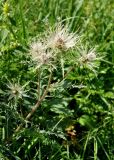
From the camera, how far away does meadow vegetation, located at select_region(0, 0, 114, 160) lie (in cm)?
212

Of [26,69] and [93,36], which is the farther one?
[93,36]

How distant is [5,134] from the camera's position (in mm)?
2439

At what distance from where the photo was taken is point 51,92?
2535 mm

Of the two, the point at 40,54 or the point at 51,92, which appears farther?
the point at 51,92

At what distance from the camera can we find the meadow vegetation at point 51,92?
6.96ft

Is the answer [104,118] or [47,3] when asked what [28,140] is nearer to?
[104,118]

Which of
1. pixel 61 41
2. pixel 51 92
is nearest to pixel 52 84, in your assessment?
pixel 51 92

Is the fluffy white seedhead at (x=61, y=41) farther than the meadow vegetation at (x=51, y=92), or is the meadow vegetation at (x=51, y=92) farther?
the meadow vegetation at (x=51, y=92)

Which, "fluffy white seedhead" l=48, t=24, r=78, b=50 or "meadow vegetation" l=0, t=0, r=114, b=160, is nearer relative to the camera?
"fluffy white seedhead" l=48, t=24, r=78, b=50

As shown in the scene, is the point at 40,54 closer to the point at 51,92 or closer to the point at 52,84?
the point at 52,84

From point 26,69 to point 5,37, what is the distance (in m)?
0.31

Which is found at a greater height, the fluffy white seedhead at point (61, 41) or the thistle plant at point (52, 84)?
the fluffy white seedhead at point (61, 41)

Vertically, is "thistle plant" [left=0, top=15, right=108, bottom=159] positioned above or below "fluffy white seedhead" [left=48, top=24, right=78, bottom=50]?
below

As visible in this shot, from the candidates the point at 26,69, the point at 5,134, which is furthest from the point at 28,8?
the point at 5,134
